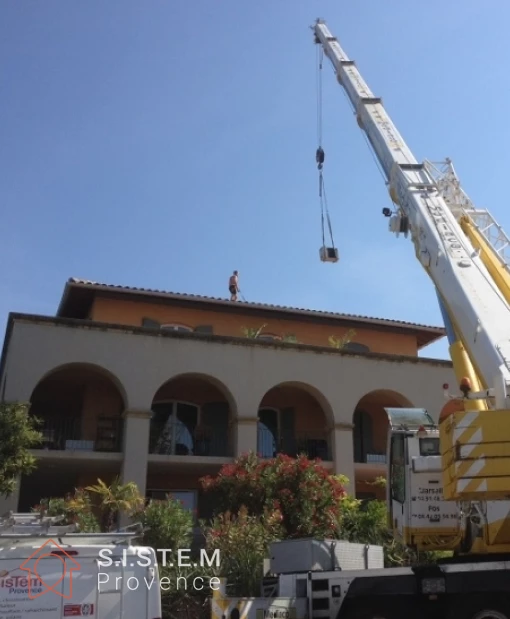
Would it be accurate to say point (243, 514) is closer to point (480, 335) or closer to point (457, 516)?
point (457, 516)

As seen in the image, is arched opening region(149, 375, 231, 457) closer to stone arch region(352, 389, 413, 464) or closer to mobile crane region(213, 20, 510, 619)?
stone arch region(352, 389, 413, 464)

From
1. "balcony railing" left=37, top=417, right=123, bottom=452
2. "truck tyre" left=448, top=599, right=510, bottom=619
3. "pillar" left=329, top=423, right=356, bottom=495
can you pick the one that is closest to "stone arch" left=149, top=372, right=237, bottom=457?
"balcony railing" left=37, top=417, right=123, bottom=452

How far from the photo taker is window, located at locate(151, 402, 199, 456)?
23.3 m

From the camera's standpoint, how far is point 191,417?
25.0 m

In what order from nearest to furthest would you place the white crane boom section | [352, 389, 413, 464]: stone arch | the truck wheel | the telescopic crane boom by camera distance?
the telescopic crane boom < the white crane boom section < the truck wheel < [352, 389, 413, 464]: stone arch

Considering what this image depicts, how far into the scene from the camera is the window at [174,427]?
23.3 metres

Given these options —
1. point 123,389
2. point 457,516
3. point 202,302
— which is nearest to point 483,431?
point 457,516

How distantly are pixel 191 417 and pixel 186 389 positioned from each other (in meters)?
1.00

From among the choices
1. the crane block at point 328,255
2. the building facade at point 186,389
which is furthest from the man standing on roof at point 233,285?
the crane block at point 328,255

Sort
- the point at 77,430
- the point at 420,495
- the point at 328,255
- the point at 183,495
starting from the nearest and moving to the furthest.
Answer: the point at 420,495 → the point at 328,255 → the point at 77,430 → the point at 183,495

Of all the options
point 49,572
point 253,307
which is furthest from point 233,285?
point 49,572

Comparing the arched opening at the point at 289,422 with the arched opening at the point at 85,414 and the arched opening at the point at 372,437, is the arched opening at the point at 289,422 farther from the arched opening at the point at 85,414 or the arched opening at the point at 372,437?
the arched opening at the point at 85,414

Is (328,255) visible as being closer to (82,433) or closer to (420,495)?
(420,495)

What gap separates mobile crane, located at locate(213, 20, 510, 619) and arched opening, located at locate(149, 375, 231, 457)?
39.6 ft
